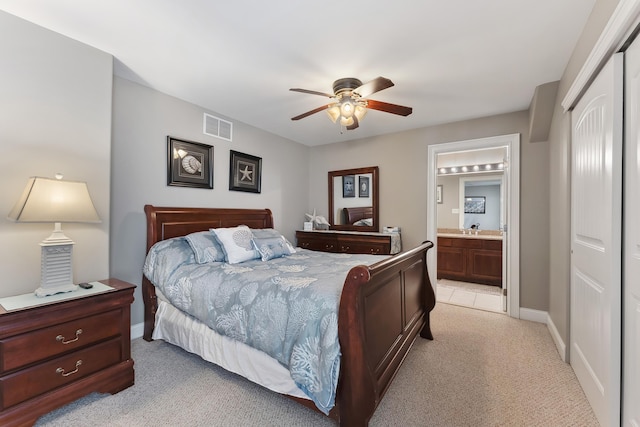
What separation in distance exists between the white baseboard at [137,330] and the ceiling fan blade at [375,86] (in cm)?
303

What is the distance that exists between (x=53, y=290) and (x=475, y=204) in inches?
234

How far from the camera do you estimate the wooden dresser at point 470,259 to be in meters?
4.50

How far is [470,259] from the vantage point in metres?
4.73

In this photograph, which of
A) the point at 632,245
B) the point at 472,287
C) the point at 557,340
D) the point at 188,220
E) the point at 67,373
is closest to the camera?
the point at 632,245

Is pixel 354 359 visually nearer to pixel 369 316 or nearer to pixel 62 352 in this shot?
pixel 369 316

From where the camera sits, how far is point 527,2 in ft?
5.28

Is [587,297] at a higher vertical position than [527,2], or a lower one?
lower

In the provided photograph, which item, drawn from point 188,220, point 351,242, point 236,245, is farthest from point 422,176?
point 188,220

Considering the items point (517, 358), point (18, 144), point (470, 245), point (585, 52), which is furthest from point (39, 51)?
point (470, 245)

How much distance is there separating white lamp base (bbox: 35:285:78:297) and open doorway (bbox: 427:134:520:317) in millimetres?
3788

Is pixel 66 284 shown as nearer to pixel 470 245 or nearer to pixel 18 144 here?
pixel 18 144

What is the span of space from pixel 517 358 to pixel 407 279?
118cm

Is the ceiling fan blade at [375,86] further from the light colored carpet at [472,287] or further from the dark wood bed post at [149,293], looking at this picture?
the light colored carpet at [472,287]

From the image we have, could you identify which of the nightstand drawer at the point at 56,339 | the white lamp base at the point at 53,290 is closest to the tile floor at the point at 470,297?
the nightstand drawer at the point at 56,339
